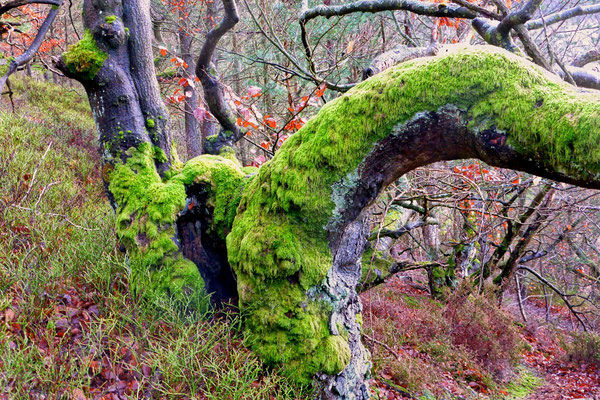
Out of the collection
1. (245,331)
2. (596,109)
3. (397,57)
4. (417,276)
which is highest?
(397,57)

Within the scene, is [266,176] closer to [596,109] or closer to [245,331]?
[245,331]

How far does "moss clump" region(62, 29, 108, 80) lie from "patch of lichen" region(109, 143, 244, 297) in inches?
31.8

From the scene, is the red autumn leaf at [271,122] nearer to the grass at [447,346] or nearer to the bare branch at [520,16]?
the grass at [447,346]

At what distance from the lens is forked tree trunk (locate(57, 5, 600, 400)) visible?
5.57 ft

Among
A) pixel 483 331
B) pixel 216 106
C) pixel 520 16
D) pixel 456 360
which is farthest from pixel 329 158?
pixel 483 331

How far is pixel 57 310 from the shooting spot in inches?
107

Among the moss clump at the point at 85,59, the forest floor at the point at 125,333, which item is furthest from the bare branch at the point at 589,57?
the moss clump at the point at 85,59

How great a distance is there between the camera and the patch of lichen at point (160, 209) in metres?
2.85

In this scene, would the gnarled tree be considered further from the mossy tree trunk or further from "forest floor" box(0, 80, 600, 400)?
"forest floor" box(0, 80, 600, 400)

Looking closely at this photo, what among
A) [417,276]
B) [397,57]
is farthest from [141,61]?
[417,276]

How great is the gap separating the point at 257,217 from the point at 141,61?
2254mm

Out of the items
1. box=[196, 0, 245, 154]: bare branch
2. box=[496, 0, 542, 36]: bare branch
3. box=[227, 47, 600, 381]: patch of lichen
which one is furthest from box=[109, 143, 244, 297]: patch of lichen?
box=[496, 0, 542, 36]: bare branch

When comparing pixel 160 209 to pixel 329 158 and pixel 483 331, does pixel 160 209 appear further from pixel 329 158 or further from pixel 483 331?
pixel 483 331

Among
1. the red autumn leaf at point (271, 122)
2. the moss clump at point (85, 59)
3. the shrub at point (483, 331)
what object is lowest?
the shrub at point (483, 331)
